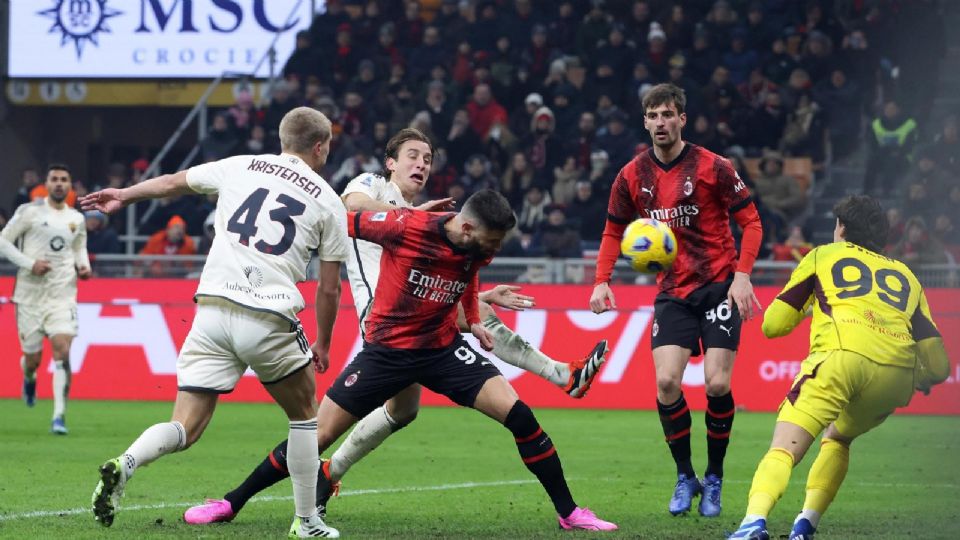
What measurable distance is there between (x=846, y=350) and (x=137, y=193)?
3470 mm

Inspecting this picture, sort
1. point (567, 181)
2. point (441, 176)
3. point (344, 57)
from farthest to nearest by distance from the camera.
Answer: point (344, 57) → point (441, 176) → point (567, 181)

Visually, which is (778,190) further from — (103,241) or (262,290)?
(262,290)

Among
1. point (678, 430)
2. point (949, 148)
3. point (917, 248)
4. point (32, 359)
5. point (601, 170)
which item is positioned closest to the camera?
point (678, 430)

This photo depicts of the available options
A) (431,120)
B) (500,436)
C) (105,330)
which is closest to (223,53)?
(431,120)

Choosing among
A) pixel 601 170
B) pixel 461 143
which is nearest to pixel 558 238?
pixel 601 170

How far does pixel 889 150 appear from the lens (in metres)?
20.3

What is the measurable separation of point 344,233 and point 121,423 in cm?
856

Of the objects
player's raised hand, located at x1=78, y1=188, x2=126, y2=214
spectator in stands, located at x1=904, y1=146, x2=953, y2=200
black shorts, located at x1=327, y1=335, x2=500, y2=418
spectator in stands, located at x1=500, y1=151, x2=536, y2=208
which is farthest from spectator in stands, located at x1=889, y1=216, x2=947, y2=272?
player's raised hand, located at x1=78, y1=188, x2=126, y2=214

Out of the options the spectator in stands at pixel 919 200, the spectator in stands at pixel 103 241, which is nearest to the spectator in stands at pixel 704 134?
the spectator in stands at pixel 919 200

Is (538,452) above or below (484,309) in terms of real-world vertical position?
below

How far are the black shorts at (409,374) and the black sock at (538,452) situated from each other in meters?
0.25

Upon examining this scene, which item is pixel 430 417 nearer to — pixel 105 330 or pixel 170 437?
pixel 105 330

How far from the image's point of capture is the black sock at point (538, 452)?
7.93 m

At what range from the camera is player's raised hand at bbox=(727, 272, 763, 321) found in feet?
28.6
